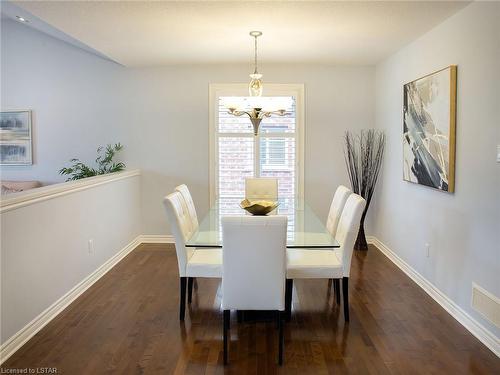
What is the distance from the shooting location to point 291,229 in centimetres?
333

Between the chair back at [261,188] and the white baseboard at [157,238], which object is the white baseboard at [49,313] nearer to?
the white baseboard at [157,238]

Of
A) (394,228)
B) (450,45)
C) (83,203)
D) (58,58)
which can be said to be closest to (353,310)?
(394,228)

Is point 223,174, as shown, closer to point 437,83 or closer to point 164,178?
point 164,178

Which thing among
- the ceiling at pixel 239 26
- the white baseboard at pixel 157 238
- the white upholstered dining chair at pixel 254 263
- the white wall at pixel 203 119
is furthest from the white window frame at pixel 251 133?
the white upholstered dining chair at pixel 254 263

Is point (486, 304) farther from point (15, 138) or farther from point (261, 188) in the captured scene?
point (15, 138)

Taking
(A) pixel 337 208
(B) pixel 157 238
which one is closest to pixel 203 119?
(B) pixel 157 238

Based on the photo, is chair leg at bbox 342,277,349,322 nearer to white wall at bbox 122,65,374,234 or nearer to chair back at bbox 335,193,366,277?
chair back at bbox 335,193,366,277

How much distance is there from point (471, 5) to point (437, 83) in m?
0.68

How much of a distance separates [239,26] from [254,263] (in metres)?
2.21

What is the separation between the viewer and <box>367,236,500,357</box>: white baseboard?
9.12ft

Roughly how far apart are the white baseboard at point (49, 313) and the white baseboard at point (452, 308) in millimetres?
3131

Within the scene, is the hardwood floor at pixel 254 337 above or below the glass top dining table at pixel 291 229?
below

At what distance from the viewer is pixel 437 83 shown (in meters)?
3.60

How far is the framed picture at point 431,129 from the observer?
132 inches
